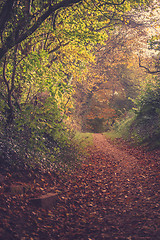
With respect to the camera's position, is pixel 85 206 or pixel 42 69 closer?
pixel 85 206

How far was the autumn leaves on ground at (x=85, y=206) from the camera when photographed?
4.34m

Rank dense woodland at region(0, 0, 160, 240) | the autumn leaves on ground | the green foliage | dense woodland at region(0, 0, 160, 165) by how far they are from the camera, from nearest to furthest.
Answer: the autumn leaves on ground < dense woodland at region(0, 0, 160, 240) < dense woodland at region(0, 0, 160, 165) < the green foliage

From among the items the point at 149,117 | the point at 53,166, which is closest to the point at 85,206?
the point at 53,166

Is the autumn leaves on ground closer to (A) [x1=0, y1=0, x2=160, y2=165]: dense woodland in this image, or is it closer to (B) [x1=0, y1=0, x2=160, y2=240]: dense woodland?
(B) [x1=0, y1=0, x2=160, y2=240]: dense woodland

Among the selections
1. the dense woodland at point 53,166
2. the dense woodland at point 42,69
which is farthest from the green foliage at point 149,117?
the dense woodland at point 53,166

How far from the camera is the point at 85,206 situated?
6.10 meters

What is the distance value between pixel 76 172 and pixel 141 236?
5.18 metres

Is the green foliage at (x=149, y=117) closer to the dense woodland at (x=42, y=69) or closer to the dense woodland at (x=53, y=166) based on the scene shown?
the dense woodland at (x=42, y=69)

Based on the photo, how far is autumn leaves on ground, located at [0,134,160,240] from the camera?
4.34 meters

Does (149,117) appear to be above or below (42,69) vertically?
below

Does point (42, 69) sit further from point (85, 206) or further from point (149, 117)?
point (149, 117)

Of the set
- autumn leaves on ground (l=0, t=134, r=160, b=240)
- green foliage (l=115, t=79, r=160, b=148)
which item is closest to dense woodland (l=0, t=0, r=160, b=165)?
green foliage (l=115, t=79, r=160, b=148)

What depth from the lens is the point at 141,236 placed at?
160 inches

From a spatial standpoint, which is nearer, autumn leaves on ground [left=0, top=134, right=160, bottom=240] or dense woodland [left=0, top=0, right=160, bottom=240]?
autumn leaves on ground [left=0, top=134, right=160, bottom=240]
